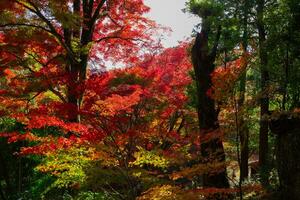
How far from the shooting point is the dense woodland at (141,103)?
360 inches

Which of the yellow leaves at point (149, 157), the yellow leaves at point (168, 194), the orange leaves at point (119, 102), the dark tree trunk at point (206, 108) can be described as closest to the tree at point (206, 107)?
the dark tree trunk at point (206, 108)

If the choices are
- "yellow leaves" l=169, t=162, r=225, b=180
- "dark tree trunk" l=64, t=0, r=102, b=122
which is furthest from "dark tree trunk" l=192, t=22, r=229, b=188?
"dark tree trunk" l=64, t=0, r=102, b=122

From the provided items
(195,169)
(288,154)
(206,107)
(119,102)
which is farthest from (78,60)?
(288,154)

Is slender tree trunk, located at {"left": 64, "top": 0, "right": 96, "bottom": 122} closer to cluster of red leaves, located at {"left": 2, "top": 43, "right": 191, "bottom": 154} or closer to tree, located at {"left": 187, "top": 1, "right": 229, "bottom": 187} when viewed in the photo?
cluster of red leaves, located at {"left": 2, "top": 43, "right": 191, "bottom": 154}

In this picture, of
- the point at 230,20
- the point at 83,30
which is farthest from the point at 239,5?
the point at 83,30

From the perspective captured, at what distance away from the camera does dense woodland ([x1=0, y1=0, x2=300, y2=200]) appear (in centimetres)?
915

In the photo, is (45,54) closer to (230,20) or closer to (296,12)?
(230,20)

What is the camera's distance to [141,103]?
1327 centimetres

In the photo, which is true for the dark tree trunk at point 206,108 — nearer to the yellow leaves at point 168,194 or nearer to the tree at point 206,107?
the tree at point 206,107

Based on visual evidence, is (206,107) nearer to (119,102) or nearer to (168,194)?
(119,102)

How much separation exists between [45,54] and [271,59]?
7.66 meters

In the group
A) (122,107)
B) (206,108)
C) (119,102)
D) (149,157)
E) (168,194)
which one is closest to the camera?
(168,194)

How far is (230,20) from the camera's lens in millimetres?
12852

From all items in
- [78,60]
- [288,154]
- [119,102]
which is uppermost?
[78,60]
